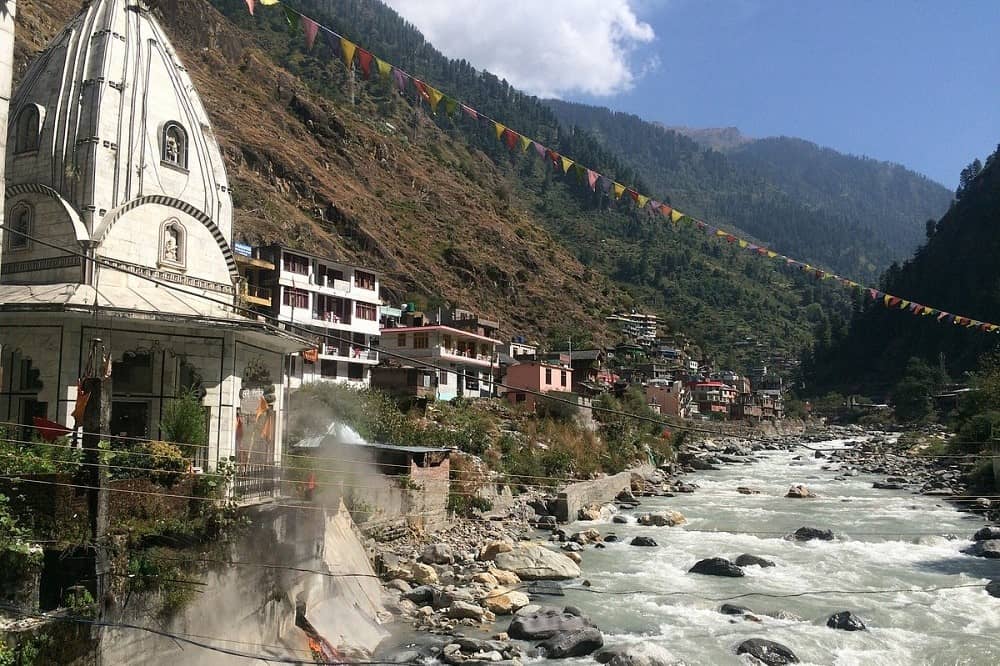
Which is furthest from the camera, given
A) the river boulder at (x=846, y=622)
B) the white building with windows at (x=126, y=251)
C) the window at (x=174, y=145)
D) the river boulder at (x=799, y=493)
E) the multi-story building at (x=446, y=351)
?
the multi-story building at (x=446, y=351)

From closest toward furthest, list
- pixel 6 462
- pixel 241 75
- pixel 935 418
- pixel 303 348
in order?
pixel 6 462
pixel 303 348
pixel 935 418
pixel 241 75

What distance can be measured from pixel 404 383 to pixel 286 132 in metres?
71.4

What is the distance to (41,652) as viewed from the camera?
10.4 metres

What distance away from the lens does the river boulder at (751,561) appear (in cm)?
2514

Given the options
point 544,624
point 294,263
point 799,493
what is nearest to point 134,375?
point 544,624

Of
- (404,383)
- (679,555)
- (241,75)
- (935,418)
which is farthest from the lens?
(241,75)

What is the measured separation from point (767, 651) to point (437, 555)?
32.9 ft

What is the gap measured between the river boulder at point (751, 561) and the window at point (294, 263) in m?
28.1

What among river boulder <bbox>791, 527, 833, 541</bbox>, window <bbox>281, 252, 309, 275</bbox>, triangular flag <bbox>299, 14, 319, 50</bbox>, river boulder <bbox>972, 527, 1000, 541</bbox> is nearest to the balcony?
window <bbox>281, 252, 309, 275</bbox>

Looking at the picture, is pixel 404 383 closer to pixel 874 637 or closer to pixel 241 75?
pixel 874 637

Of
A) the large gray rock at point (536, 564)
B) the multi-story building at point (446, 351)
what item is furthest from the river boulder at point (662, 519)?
the multi-story building at point (446, 351)

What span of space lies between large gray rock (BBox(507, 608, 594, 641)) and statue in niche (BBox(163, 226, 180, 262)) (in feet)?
39.5

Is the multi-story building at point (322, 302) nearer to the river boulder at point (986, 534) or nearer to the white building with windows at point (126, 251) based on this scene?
the white building with windows at point (126, 251)

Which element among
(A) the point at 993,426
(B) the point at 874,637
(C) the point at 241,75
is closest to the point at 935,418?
(A) the point at 993,426
